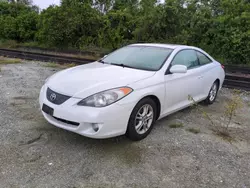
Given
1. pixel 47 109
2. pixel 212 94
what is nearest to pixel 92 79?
pixel 47 109

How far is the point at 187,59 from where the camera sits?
5012 millimetres

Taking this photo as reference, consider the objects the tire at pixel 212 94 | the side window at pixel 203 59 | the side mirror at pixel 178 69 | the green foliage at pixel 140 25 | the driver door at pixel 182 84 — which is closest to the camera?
the side mirror at pixel 178 69

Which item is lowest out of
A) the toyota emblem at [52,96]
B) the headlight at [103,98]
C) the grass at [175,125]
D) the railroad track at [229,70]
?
the grass at [175,125]

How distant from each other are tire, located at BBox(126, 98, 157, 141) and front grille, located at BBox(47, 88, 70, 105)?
0.96 meters

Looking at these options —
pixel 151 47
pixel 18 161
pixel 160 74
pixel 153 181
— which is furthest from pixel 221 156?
pixel 18 161

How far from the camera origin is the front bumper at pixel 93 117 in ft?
11.0

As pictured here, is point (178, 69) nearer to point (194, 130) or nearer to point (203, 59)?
point (194, 130)

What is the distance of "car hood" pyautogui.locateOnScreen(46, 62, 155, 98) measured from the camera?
3547mm

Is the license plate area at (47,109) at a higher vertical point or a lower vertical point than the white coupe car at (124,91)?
lower

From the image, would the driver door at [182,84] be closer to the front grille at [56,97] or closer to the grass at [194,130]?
the grass at [194,130]

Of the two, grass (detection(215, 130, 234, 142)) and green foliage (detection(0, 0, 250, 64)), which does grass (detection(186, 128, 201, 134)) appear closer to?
grass (detection(215, 130, 234, 142))

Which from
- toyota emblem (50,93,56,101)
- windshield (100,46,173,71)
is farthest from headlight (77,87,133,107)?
windshield (100,46,173,71)

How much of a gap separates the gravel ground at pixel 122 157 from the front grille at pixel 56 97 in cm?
64

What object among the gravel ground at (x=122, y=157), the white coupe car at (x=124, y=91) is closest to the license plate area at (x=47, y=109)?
the white coupe car at (x=124, y=91)
